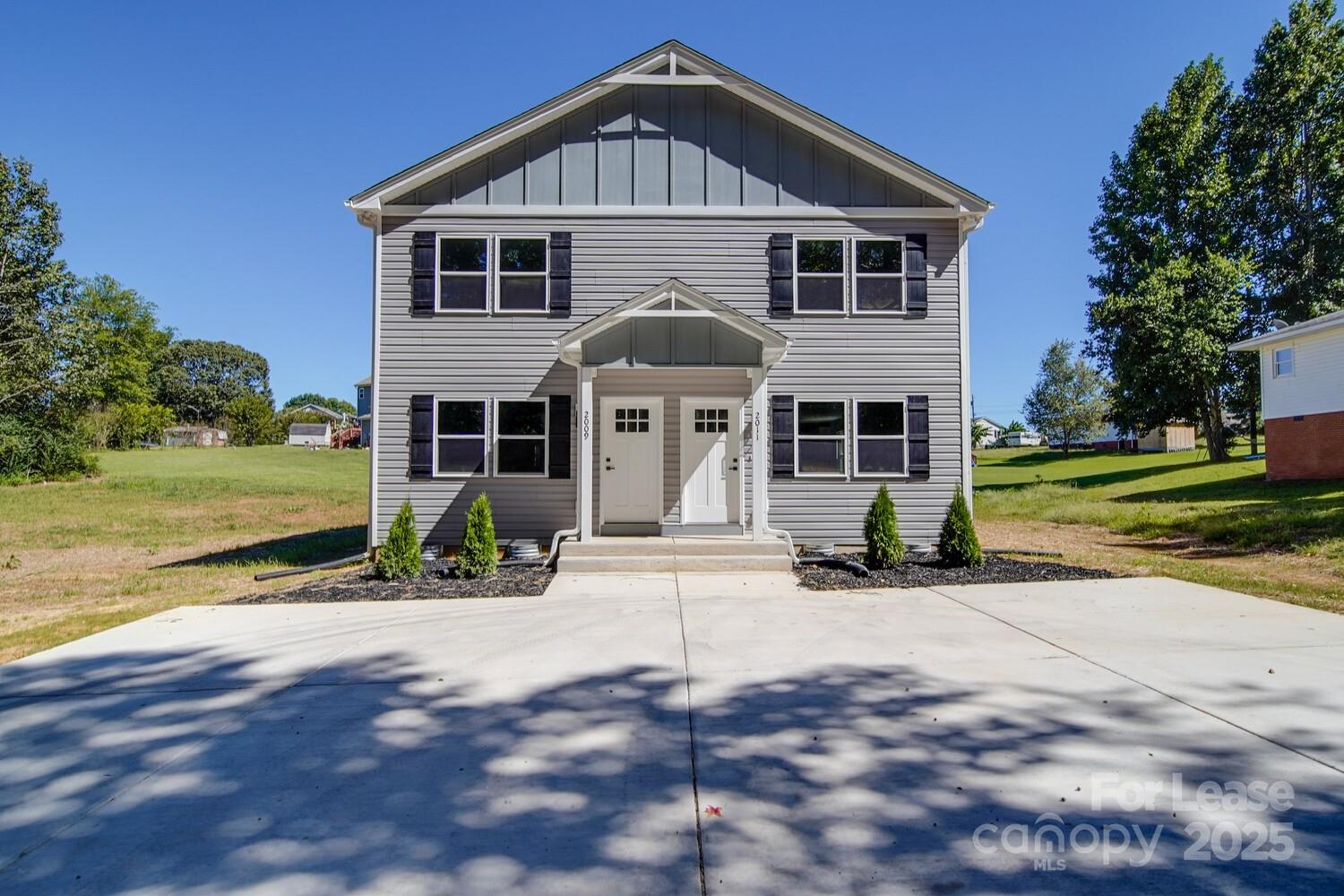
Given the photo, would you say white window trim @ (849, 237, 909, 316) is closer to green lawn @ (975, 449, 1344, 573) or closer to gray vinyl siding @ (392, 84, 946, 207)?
gray vinyl siding @ (392, 84, 946, 207)

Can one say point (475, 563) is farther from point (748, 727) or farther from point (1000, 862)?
point (1000, 862)

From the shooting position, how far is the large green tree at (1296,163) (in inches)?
1048

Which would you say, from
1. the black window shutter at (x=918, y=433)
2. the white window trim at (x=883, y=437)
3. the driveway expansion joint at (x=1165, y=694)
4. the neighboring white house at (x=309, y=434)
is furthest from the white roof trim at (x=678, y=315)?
the neighboring white house at (x=309, y=434)

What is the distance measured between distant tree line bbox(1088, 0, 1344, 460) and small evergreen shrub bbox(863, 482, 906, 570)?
22704 millimetres

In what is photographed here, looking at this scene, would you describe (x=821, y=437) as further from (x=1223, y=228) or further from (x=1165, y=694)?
(x=1223, y=228)

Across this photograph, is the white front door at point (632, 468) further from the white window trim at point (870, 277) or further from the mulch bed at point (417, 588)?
the white window trim at point (870, 277)

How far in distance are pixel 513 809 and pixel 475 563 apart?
660 centimetres

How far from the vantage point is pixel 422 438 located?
1153 cm

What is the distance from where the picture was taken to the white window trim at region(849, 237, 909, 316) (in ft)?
Result: 38.7

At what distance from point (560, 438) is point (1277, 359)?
21.6 metres

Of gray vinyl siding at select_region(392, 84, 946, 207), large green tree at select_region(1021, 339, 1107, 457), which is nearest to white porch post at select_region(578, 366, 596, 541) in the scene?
gray vinyl siding at select_region(392, 84, 946, 207)

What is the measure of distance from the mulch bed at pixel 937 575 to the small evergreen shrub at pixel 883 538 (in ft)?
0.63

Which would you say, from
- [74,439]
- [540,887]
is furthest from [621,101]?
[74,439]

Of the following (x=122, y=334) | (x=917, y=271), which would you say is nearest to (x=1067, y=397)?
(x=917, y=271)
